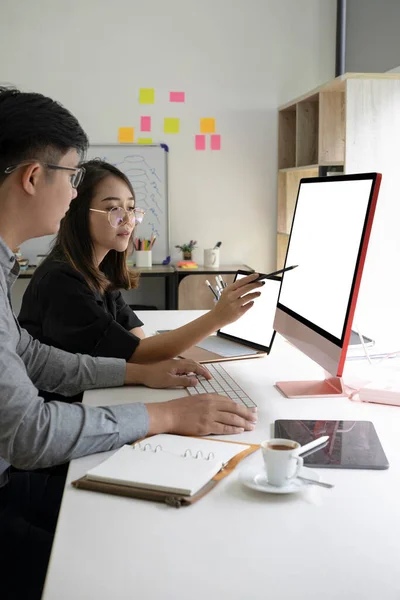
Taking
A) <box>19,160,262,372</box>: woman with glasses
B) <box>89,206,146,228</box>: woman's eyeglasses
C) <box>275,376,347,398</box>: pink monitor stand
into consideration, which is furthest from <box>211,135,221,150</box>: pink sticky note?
<box>275,376,347,398</box>: pink monitor stand

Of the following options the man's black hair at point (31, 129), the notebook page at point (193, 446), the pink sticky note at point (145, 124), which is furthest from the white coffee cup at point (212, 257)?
the notebook page at point (193, 446)

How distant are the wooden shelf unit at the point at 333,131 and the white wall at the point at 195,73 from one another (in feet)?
0.36

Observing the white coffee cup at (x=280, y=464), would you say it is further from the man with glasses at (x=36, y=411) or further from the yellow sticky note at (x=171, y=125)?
the yellow sticky note at (x=171, y=125)

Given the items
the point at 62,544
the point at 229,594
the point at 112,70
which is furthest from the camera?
the point at 112,70

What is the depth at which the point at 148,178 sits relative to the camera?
15.0ft

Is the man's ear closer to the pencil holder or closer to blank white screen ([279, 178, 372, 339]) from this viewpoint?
blank white screen ([279, 178, 372, 339])

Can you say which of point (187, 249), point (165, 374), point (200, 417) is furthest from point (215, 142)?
point (200, 417)

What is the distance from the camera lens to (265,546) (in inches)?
31.2

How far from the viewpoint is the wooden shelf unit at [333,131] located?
3.29m

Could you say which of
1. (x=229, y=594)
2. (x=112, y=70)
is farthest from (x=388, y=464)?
(x=112, y=70)

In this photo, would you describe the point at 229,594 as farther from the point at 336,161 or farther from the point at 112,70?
the point at 112,70

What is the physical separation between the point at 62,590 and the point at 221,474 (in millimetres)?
342

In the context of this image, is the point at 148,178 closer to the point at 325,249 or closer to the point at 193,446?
the point at 325,249

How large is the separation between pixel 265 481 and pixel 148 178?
381 cm
